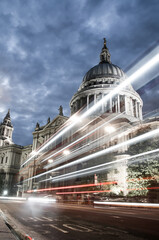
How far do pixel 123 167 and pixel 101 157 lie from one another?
22.9 feet

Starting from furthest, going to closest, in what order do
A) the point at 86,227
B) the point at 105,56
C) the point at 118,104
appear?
the point at 105,56, the point at 118,104, the point at 86,227

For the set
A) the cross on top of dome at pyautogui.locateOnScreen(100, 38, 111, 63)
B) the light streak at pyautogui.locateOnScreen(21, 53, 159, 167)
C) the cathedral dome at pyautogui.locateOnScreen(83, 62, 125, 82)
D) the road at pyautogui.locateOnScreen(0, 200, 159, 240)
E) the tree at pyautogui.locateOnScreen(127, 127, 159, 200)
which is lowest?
the road at pyautogui.locateOnScreen(0, 200, 159, 240)

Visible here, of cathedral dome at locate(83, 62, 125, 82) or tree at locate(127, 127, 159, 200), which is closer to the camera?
tree at locate(127, 127, 159, 200)

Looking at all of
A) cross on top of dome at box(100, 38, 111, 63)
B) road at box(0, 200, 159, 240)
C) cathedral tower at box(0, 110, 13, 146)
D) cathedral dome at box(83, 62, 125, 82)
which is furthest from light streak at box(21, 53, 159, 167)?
cathedral tower at box(0, 110, 13, 146)

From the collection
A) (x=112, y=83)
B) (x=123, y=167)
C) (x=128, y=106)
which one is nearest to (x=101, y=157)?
(x=123, y=167)

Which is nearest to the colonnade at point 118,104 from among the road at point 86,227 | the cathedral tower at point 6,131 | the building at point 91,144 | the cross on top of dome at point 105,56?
the building at point 91,144

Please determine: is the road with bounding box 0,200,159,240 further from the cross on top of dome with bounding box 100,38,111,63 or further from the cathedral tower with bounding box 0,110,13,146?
the cathedral tower with bounding box 0,110,13,146

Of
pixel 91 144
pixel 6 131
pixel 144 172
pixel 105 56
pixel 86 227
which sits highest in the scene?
pixel 105 56

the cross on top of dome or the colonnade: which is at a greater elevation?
the cross on top of dome

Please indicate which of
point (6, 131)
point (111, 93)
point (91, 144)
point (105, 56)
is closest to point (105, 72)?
point (111, 93)

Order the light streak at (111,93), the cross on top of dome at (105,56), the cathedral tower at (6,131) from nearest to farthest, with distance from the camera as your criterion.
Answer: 1. the light streak at (111,93)
2. the cross on top of dome at (105,56)
3. the cathedral tower at (6,131)

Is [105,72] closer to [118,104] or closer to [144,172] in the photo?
[118,104]

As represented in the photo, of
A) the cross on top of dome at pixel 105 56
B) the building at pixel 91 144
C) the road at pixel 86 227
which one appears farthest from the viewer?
the cross on top of dome at pixel 105 56

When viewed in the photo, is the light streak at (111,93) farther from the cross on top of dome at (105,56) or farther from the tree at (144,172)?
the cross on top of dome at (105,56)
